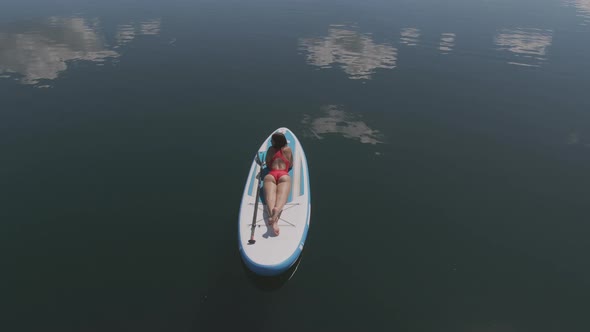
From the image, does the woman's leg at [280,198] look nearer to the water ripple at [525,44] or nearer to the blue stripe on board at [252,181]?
the blue stripe on board at [252,181]

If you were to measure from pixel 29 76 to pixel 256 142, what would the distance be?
1592 cm

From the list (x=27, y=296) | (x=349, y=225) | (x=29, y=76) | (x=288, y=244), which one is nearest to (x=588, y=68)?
(x=349, y=225)

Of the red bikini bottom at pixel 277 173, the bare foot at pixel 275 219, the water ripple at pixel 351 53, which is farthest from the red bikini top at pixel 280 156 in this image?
the water ripple at pixel 351 53

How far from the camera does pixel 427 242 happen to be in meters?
9.58

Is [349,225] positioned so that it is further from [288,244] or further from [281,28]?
[281,28]

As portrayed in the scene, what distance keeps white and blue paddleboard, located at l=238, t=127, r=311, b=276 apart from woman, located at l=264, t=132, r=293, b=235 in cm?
27

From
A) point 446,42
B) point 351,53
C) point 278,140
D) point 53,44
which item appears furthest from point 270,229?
point 53,44

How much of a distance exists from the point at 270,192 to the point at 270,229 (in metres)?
1.14

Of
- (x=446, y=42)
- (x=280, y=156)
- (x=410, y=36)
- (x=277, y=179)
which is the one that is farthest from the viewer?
(x=410, y=36)

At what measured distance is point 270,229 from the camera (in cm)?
869

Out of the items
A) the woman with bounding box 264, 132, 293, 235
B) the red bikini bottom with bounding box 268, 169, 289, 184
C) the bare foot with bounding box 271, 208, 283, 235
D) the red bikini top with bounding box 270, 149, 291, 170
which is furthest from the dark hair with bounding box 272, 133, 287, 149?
the bare foot with bounding box 271, 208, 283, 235

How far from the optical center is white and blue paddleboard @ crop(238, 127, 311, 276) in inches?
309

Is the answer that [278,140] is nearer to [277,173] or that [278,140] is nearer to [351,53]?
[277,173]

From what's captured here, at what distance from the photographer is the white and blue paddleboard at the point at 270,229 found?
7848 mm
